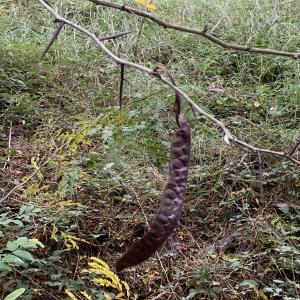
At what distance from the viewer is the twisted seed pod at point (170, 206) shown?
0.68 m

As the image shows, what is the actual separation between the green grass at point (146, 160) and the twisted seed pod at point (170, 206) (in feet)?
3.43

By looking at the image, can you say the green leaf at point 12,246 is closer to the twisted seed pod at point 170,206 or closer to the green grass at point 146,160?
the green grass at point 146,160

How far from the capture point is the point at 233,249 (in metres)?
2.08

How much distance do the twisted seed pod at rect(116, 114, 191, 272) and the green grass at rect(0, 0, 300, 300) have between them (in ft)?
3.43

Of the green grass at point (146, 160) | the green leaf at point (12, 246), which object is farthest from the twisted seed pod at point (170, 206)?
the green grass at point (146, 160)

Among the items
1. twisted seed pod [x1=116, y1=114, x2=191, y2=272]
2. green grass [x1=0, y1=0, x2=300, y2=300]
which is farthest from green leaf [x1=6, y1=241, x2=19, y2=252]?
twisted seed pod [x1=116, y1=114, x2=191, y2=272]

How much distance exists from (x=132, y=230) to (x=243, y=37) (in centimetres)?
191

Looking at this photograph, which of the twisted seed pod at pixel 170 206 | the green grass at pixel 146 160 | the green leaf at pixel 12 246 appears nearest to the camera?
the twisted seed pod at pixel 170 206

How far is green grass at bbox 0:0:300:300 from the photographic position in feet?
6.21

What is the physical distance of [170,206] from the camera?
0.68 metres

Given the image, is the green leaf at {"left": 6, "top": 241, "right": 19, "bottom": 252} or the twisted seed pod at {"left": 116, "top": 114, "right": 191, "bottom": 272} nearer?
the twisted seed pod at {"left": 116, "top": 114, "right": 191, "bottom": 272}

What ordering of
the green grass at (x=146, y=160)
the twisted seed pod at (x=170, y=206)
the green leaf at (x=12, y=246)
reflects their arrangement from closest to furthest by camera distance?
the twisted seed pod at (x=170, y=206), the green leaf at (x=12, y=246), the green grass at (x=146, y=160)

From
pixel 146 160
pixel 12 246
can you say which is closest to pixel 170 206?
pixel 12 246

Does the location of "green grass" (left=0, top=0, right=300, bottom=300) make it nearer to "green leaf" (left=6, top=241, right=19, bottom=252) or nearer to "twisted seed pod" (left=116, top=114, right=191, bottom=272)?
"green leaf" (left=6, top=241, right=19, bottom=252)
